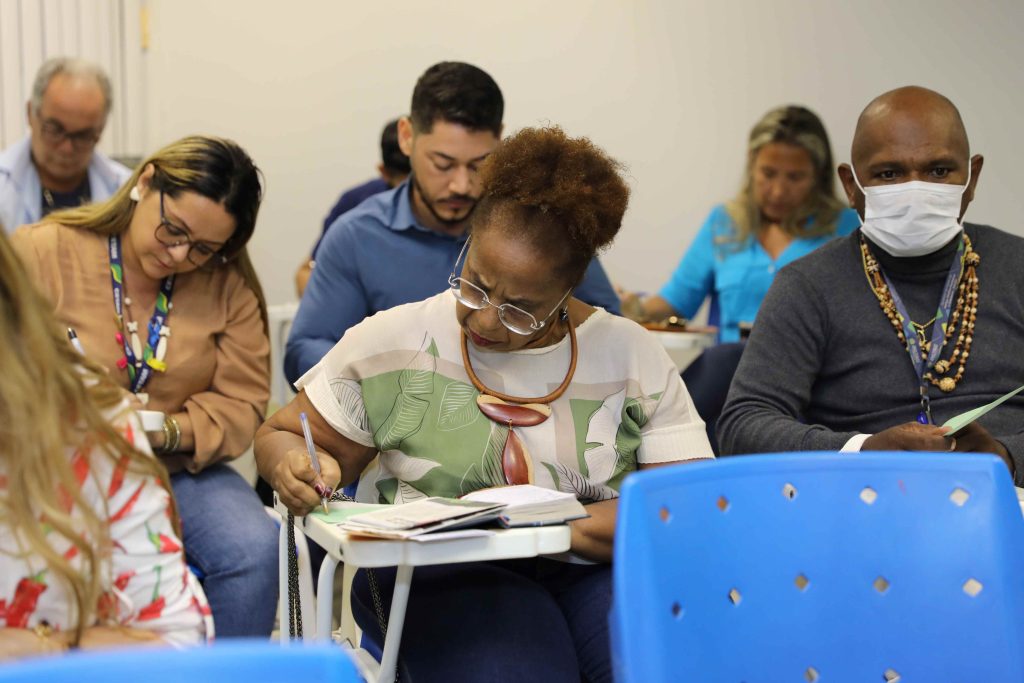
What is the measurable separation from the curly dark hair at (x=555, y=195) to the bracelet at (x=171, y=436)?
1.00 metres

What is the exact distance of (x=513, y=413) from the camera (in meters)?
2.22

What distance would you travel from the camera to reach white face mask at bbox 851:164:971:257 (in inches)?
107

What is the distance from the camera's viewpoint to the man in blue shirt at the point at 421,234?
124 inches

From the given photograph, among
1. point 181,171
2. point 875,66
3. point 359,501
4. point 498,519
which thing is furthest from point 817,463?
point 875,66

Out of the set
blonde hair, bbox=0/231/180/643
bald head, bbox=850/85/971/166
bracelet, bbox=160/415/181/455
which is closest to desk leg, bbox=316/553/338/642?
blonde hair, bbox=0/231/180/643

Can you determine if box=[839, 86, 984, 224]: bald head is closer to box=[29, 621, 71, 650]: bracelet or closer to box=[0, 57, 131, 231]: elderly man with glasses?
box=[29, 621, 71, 650]: bracelet

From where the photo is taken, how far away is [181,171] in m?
2.84

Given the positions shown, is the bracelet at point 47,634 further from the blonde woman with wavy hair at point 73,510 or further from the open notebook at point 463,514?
the open notebook at point 463,514

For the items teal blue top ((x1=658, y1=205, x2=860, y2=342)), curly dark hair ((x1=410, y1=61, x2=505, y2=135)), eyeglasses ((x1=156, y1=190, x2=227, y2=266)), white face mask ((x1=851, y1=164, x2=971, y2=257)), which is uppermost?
curly dark hair ((x1=410, y1=61, x2=505, y2=135))

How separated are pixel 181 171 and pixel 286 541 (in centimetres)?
100

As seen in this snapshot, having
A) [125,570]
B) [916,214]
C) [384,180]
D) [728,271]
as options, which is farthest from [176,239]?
[728,271]

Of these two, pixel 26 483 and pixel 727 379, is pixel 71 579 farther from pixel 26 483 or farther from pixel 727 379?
pixel 727 379

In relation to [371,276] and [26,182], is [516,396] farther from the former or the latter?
[26,182]

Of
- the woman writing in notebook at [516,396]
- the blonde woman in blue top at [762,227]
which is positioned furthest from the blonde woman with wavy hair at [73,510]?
the blonde woman in blue top at [762,227]
